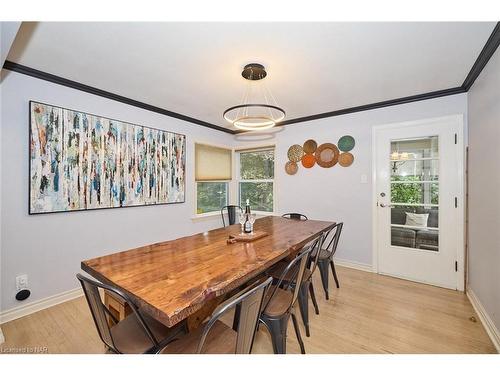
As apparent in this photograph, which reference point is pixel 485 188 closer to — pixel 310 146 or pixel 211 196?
pixel 310 146

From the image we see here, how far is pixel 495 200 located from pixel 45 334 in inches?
144

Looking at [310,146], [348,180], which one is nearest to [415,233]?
[348,180]

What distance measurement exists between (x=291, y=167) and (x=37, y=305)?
344 cm

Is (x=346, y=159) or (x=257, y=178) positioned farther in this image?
(x=257, y=178)

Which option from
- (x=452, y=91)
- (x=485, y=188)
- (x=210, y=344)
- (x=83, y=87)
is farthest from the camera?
(x=452, y=91)

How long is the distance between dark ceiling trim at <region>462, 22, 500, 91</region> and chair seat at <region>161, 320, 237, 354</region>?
2.61 metres

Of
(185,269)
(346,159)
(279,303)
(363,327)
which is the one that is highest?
(346,159)

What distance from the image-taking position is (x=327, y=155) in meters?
3.47

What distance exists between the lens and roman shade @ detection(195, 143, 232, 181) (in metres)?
Answer: 3.82

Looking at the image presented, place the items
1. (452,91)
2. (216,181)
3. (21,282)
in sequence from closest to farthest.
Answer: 1. (21,282)
2. (452,91)
3. (216,181)

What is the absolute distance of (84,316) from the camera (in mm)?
2086

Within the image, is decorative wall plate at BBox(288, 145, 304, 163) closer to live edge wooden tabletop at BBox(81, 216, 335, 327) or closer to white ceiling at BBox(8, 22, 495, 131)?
white ceiling at BBox(8, 22, 495, 131)

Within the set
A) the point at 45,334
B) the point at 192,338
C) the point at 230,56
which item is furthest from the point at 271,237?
the point at 45,334

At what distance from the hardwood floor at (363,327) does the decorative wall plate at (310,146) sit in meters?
2.03
